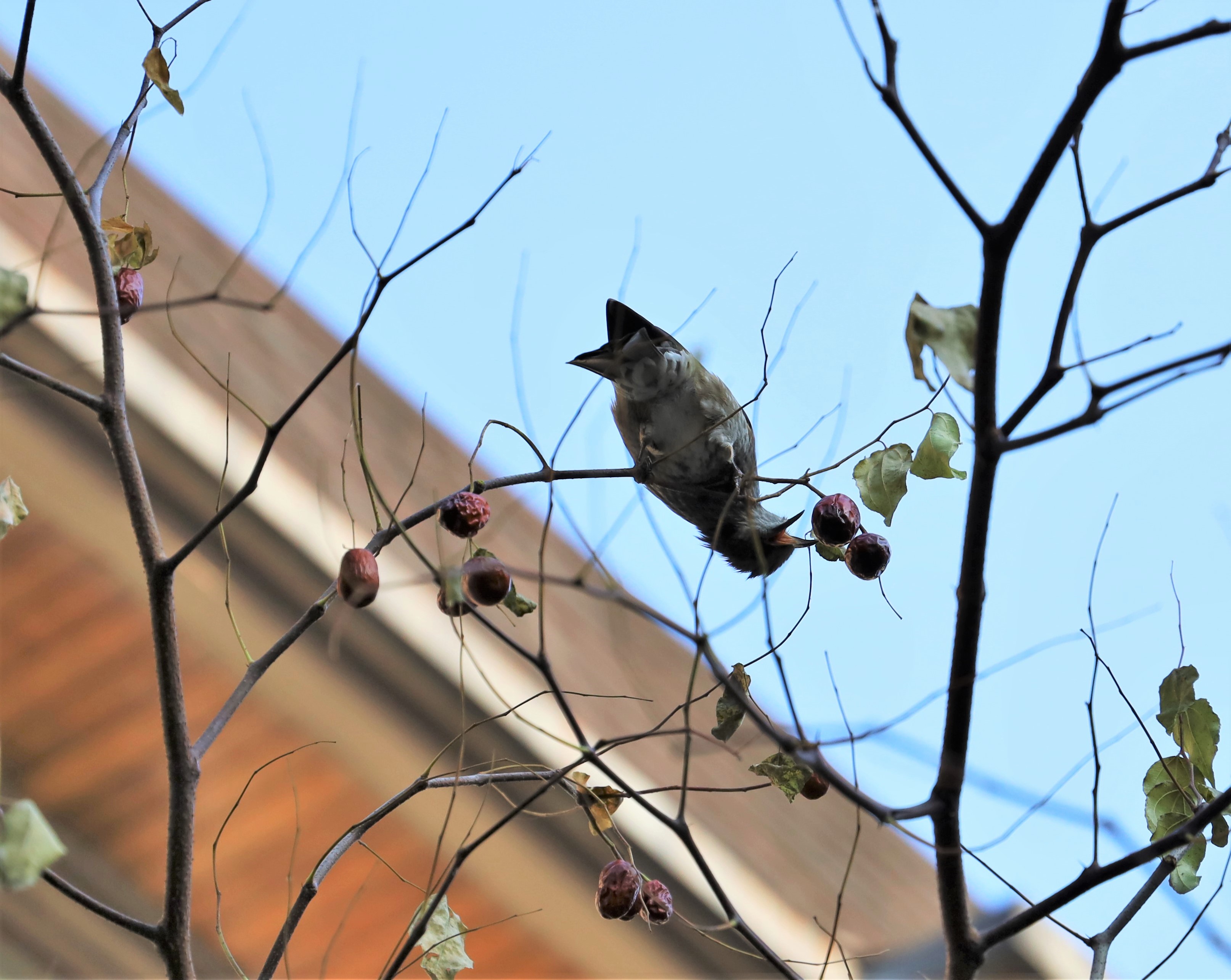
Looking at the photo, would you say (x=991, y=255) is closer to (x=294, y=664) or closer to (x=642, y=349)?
(x=642, y=349)

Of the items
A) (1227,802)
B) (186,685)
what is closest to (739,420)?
(1227,802)

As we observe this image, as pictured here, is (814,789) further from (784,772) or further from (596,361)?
(596,361)

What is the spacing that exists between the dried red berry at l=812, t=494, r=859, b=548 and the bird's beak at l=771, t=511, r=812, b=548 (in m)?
0.05

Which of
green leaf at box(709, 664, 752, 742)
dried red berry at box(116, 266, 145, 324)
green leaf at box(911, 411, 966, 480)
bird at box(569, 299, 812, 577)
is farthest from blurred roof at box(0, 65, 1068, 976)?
green leaf at box(911, 411, 966, 480)

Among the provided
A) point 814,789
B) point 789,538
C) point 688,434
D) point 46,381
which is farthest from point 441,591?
point 688,434

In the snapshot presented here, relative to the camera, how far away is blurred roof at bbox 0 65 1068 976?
1894mm

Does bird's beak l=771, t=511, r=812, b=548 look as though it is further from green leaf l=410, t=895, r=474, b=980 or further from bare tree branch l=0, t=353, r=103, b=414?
bare tree branch l=0, t=353, r=103, b=414

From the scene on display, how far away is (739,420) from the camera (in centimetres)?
168

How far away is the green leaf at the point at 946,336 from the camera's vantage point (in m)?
0.52

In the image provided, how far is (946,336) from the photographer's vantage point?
0.53m

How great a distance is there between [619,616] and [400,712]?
1.52 meters

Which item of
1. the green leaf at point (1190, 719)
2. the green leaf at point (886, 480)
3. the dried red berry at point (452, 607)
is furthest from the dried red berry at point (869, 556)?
the dried red berry at point (452, 607)

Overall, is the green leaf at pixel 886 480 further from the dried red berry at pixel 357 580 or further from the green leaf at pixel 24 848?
the green leaf at pixel 24 848

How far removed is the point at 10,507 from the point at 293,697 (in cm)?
134
